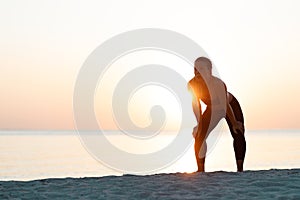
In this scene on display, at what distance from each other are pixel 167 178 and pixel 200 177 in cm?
59

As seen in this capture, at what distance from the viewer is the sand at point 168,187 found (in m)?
7.99

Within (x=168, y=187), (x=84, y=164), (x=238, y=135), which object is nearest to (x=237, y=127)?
(x=238, y=135)

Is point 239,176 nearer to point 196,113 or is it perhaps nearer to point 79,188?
point 196,113

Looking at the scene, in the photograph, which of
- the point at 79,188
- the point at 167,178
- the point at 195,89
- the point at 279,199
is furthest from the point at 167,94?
the point at 279,199

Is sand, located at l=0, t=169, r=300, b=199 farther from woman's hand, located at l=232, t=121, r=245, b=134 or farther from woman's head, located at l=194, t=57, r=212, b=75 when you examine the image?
woman's head, located at l=194, t=57, r=212, b=75

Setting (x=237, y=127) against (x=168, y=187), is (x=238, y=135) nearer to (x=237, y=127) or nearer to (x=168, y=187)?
(x=237, y=127)

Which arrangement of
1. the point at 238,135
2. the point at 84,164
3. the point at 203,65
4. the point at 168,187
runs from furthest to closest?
the point at 84,164 → the point at 238,135 → the point at 203,65 → the point at 168,187

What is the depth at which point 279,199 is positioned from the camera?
24.5 feet

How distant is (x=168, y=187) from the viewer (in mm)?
8727

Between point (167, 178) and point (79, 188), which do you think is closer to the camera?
point (79, 188)

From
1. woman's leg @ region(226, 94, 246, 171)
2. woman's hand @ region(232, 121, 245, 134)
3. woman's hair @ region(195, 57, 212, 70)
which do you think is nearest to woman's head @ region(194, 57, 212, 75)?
woman's hair @ region(195, 57, 212, 70)

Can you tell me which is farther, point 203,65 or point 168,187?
point 203,65

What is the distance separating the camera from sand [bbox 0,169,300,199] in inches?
314

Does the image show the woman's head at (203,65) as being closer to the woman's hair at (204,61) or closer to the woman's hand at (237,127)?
the woman's hair at (204,61)
